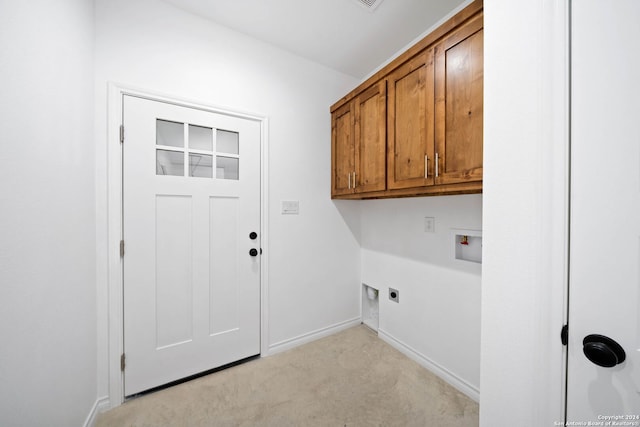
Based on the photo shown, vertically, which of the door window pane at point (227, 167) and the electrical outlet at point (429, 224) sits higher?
the door window pane at point (227, 167)

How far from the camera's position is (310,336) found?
2.20 meters

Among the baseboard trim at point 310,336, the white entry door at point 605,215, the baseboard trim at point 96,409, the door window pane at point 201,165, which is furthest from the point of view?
the baseboard trim at point 310,336

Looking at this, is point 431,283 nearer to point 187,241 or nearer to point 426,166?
point 426,166

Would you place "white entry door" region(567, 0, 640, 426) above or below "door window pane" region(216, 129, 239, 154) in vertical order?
below

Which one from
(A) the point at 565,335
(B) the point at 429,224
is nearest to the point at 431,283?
(B) the point at 429,224

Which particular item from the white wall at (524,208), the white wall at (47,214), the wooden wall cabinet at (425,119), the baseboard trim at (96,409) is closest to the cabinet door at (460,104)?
the wooden wall cabinet at (425,119)

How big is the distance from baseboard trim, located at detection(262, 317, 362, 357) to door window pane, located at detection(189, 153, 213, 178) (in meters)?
1.55

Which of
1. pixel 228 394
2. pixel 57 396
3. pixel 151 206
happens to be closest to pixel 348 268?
pixel 228 394

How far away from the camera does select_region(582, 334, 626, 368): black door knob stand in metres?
0.61

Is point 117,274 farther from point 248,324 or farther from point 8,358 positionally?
point 248,324

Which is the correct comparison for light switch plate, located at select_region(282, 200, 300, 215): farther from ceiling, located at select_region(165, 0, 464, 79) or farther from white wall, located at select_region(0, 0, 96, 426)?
ceiling, located at select_region(165, 0, 464, 79)

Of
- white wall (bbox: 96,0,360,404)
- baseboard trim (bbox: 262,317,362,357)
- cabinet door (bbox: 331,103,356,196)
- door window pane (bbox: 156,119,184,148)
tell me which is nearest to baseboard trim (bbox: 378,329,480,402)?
baseboard trim (bbox: 262,317,362,357)

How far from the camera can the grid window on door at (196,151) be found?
1.62 metres

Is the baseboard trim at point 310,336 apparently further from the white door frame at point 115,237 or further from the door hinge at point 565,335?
the door hinge at point 565,335
